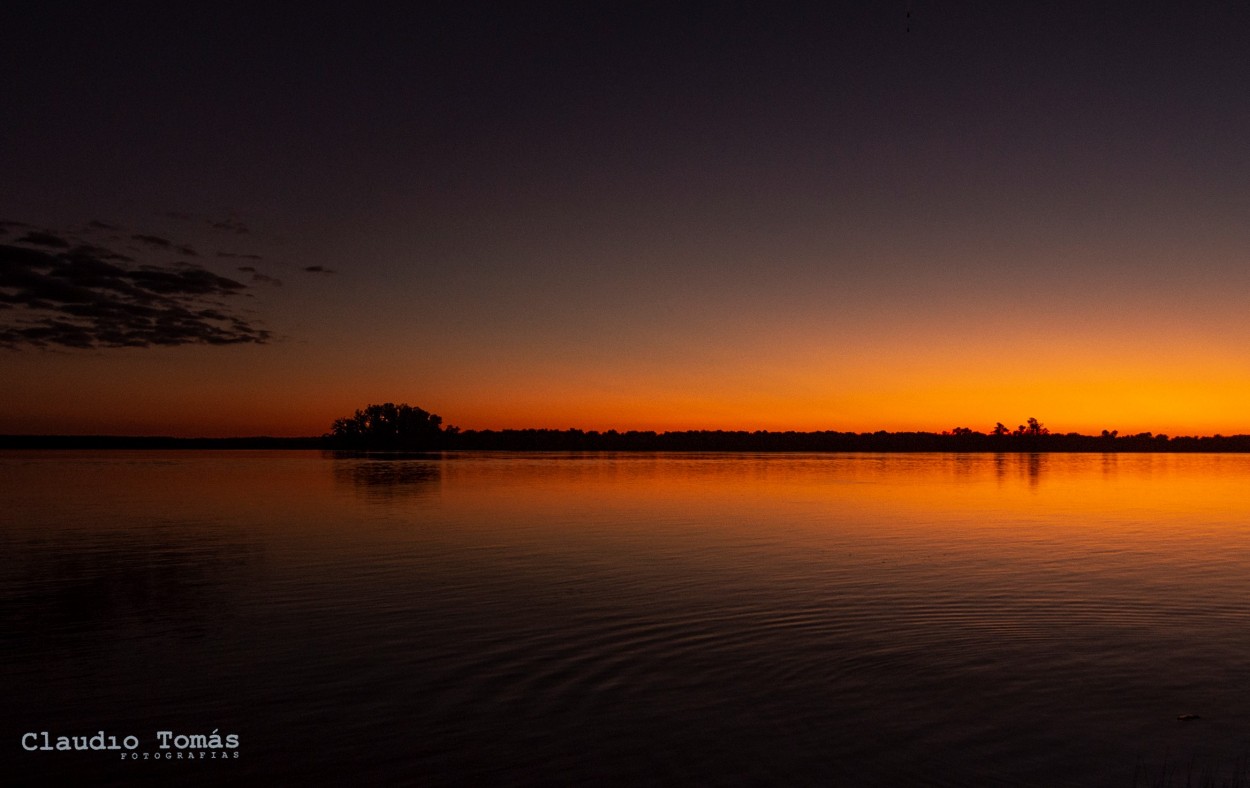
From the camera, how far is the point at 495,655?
50.0ft

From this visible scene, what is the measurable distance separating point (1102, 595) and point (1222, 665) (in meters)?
6.48

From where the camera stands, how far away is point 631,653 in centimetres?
1543

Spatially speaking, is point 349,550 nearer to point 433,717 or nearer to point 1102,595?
point 433,717

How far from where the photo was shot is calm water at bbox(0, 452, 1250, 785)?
1061cm

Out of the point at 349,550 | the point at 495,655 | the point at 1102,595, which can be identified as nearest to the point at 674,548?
the point at 349,550

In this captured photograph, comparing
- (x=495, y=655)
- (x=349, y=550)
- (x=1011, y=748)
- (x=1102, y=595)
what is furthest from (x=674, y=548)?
(x=1011, y=748)

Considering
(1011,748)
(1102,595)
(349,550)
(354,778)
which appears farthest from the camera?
(349,550)

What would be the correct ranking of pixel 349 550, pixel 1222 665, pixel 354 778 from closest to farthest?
pixel 354 778
pixel 1222 665
pixel 349 550

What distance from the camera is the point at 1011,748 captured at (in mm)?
10867

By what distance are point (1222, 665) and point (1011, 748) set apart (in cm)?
650

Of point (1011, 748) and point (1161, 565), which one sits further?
point (1161, 565)

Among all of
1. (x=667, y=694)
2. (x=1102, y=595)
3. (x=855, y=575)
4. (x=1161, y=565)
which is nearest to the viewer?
(x=667, y=694)

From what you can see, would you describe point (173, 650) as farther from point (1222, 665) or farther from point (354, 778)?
point (1222, 665)

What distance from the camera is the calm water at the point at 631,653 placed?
1061 cm
